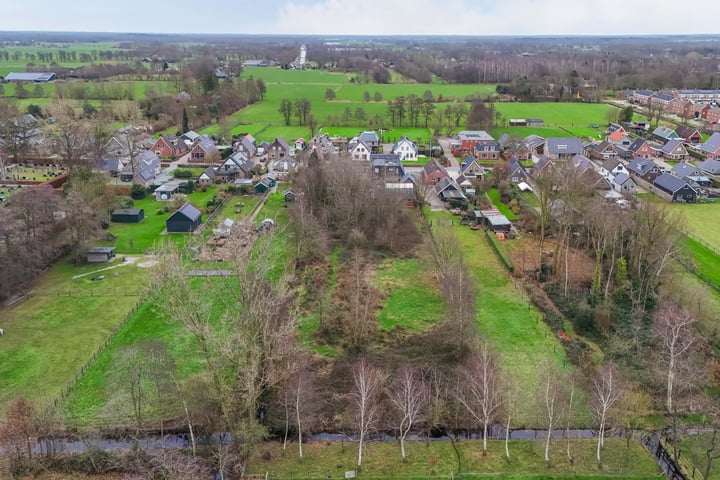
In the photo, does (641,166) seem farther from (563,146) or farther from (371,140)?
(371,140)

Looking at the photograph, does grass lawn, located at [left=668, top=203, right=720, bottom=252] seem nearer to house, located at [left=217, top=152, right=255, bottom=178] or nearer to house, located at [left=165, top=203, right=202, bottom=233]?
house, located at [left=165, top=203, right=202, bottom=233]

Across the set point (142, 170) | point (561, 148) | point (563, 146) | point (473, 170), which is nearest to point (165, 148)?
point (142, 170)

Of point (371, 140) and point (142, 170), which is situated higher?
point (371, 140)

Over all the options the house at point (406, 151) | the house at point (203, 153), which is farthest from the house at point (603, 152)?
the house at point (203, 153)

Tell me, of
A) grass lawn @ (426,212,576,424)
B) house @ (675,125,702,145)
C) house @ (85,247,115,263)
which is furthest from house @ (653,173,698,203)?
house @ (85,247,115,263)

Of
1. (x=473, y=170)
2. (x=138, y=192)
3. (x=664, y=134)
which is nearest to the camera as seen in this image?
(x=138, y=192)

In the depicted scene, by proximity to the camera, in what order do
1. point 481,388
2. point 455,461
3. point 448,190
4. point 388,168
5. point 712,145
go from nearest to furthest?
1. point 455,461
2. point 481,388
3. point 448,190
4. point 388,168
5. point 712,145
